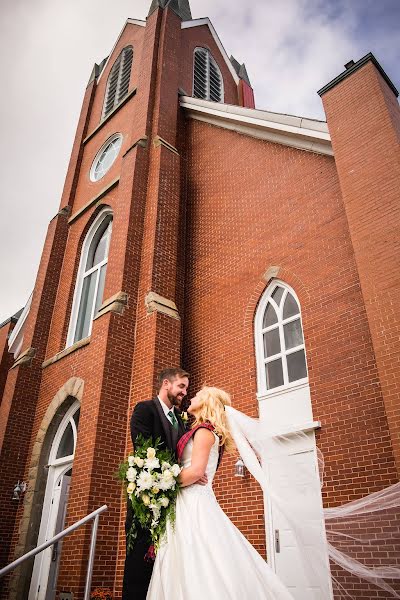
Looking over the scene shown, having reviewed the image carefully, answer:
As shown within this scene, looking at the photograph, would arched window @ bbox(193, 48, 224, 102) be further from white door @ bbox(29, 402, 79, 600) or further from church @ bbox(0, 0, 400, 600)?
white door @ bbox(29, 402, 79, 600)

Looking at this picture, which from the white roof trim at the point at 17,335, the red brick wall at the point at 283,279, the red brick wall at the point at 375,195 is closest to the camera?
the red brick wall at the point at 375,195

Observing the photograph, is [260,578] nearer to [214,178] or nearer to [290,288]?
[290,288]

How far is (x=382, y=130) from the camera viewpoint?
6.82m

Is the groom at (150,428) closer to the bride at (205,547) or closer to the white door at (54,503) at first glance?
the bride at (205,547)

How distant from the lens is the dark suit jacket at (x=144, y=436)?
11.0ft

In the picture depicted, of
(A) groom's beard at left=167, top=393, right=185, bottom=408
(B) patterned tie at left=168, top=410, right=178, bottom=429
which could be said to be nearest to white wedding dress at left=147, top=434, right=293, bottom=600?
(B) patterned tie at left=168, top=410, right=178, bottom=429

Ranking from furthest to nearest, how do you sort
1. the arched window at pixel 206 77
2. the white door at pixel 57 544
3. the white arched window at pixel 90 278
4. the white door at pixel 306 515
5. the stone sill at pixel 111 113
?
the arched window at pixel 206 77 → the stone sill at pixel 111 113 → the white arched window at pixel 90 278 → the white door at pixel 57 544 → the white door at pixel 306 515

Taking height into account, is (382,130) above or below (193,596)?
above

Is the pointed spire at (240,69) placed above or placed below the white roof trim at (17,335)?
above

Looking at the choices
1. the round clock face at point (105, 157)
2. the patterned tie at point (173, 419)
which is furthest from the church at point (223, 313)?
the patterned tie at point (173, 419)

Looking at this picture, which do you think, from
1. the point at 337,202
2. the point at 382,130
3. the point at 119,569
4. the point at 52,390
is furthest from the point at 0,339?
the point at 382,130

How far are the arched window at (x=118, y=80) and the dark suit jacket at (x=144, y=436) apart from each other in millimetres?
13849

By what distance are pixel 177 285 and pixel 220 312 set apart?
151cm

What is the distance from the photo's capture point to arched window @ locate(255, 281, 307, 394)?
770cm
